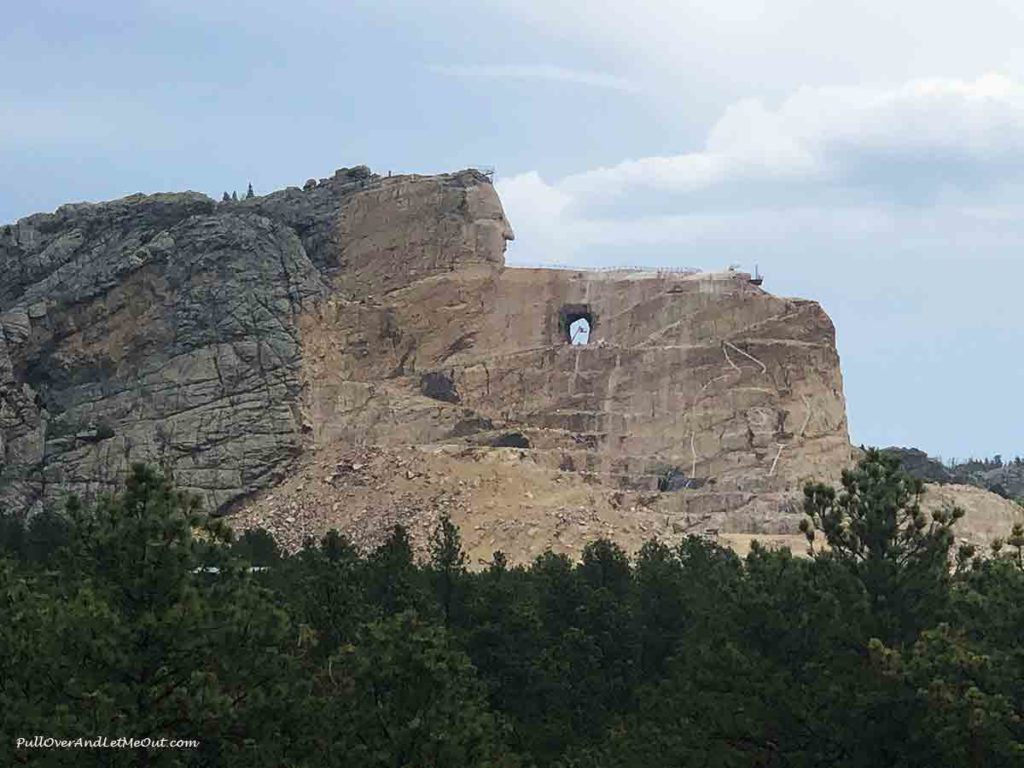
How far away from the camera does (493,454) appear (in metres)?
81.1

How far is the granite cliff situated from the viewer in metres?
80.2

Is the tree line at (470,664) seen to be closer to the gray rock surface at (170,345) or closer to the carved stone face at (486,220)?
the gray rock surface at (170,345)

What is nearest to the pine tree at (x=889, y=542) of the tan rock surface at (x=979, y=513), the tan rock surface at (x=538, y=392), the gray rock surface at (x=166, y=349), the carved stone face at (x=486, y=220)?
the tan rock surface at (x=538, y=392)

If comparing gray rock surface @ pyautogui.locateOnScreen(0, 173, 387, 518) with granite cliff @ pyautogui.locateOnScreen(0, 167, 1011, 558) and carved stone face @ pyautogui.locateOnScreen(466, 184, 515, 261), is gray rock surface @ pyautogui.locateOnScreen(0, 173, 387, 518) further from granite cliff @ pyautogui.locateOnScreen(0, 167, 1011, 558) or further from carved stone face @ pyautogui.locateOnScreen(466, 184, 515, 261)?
carved stone face @ pyautogui.locateOnScreen(466, 184, 515, 261)

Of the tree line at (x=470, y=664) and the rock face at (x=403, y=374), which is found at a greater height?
the rock face at (x=403, y=374)

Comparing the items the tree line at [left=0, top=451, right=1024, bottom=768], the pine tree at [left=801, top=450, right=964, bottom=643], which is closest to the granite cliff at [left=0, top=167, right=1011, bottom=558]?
the tree line at [left=0, top=451, right=1024, bottom=768]

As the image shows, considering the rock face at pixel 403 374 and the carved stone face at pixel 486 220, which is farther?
the carved stone face at pixel 486 220

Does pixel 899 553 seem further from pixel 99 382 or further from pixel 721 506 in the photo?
pixel 99 382

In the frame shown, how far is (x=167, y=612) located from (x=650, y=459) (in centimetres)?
5492

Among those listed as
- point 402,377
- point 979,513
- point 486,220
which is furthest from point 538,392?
point 979,513

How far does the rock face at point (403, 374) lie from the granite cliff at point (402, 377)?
105mm

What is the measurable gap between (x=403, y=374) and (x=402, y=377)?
1.12 feet

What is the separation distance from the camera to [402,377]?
87062 millimetres

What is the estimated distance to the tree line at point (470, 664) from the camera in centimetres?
2902
